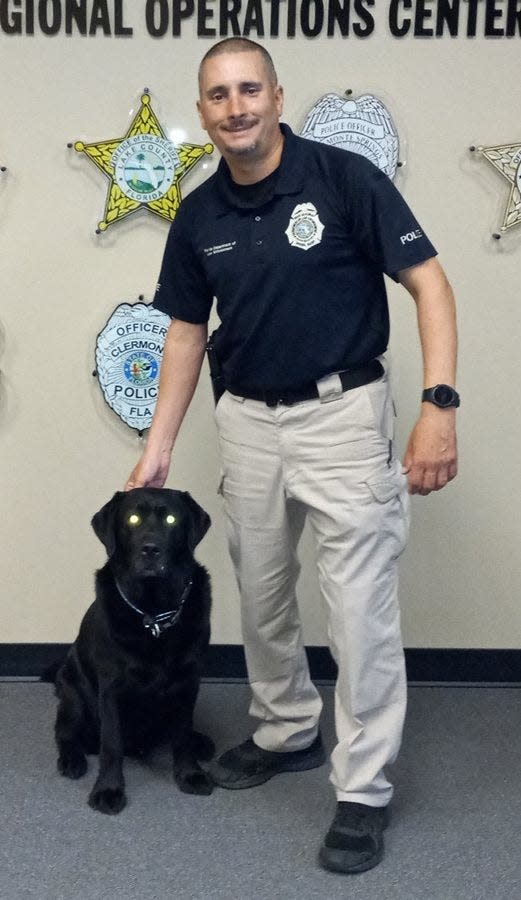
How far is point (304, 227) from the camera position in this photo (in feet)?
6.16

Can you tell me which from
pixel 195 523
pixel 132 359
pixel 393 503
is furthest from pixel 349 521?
pixel 132 359

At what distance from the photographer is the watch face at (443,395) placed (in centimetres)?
174

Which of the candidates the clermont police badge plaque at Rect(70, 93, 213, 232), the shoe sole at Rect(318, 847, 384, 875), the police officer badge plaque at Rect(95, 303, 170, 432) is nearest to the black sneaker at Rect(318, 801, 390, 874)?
the shoe sole at Rect(318, 847, 384, 875)

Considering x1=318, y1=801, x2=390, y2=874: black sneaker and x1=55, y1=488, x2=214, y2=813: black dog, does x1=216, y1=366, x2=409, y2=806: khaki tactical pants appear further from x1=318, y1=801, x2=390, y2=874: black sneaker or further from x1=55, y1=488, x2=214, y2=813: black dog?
x1=55, y1=488, x2=214, y2=813: black dog

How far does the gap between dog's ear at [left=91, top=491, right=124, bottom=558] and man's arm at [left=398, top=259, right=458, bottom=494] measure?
28.1 inches

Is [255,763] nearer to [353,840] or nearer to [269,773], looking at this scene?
[269,773]

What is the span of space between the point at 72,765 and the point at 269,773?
0.45m

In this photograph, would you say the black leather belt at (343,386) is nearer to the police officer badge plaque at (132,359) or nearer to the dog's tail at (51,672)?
the police officer badge plaque at (132,359)

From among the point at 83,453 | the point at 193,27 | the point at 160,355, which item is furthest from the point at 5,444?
the point at 193,27

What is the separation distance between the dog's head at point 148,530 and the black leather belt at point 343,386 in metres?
0.34

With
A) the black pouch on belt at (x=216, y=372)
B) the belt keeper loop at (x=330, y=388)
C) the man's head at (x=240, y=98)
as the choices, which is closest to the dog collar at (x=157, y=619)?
the black pouch on belt at (x=216, y=372)

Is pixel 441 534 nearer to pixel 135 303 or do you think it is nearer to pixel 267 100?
pixel 135 303

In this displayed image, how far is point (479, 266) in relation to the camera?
8.66ft

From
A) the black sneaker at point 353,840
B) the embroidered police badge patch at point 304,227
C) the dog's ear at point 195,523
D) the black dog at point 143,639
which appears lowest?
the black sneaker at point 353,840
